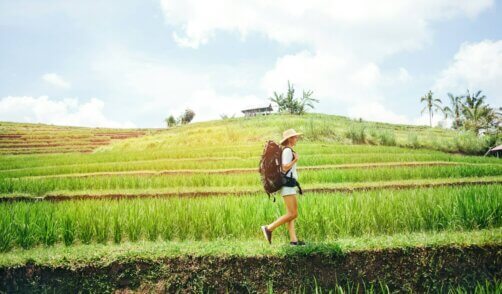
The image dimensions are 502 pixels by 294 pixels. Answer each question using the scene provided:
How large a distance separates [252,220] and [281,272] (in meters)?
1.27

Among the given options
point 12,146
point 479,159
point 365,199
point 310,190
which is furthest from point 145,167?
point 12,146

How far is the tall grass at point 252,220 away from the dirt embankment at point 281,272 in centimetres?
91

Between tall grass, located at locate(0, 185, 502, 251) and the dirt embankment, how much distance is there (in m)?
0.91

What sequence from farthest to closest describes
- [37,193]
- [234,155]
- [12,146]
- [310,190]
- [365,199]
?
[12,146]
[234,155]
[37,193]
[310,190]
[365,199]

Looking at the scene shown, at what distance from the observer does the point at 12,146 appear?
25.3m

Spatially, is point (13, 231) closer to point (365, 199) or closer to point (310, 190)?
point (365, 199)

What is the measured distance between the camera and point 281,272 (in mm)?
3521

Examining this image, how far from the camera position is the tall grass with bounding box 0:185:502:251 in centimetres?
457

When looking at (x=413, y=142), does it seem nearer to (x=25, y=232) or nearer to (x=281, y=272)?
(x=281, y=272)

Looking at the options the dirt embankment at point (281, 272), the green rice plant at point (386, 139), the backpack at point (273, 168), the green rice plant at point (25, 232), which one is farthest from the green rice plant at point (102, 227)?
the green rice plant at point (386, 139)

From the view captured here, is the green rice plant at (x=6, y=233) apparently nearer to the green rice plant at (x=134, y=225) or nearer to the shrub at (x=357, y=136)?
the green rice plant at (x=134, y=225)

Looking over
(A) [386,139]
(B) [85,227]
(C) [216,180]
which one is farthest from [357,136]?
(B) [85,227]

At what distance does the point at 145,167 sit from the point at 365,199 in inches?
398

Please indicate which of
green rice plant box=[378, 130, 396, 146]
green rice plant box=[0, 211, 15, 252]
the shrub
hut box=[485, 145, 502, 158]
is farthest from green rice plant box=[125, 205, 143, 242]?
green rice plant box=[378, 130, 396, 146]
